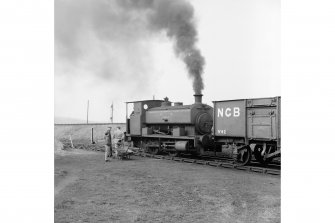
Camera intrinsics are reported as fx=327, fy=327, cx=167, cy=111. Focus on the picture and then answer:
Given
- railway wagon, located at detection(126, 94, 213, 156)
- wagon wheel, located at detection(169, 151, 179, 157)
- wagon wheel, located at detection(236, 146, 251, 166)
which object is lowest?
wagon wheel, located at detection(169, 151, 179, 157)

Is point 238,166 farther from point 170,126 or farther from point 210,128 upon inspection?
point 170,126

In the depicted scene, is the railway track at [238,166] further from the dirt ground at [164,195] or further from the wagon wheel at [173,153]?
the wagon wheel at [173,153]

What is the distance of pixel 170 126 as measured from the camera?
15.8m

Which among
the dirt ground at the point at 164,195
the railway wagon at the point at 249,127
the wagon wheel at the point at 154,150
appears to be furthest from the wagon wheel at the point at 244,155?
the wagon wheel at the point at 154,150

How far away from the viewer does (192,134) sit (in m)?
14.4

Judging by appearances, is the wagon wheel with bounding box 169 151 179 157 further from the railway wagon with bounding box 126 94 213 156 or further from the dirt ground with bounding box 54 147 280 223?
the dirt ground with bounding box 54 147 280 223

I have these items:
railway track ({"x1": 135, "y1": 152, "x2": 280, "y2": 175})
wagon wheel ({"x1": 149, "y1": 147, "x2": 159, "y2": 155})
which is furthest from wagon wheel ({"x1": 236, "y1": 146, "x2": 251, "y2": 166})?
wagon wheel ({"x1": 149, "y1": 147, "x2": 159, "y2": 155})

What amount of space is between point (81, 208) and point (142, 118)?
1071 centimetres

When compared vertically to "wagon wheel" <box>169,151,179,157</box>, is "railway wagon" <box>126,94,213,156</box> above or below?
above

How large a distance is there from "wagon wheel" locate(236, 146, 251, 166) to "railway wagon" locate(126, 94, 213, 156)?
79.7 inches

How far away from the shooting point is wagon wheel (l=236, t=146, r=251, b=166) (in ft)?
37.6

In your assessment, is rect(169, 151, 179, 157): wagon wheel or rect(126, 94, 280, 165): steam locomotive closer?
rect(126, 94, 280, 165): steam locomotive
